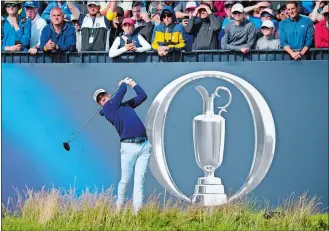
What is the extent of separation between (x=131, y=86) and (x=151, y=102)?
0.33 meters

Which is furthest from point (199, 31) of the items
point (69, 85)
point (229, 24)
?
point (69, 85)

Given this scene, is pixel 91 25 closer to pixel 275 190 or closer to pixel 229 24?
pixel 229 24

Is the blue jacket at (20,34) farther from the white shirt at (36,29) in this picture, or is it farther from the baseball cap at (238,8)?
the baseball cap at (238,8)

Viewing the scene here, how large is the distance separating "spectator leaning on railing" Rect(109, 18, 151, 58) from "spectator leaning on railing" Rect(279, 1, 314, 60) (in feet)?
5.75

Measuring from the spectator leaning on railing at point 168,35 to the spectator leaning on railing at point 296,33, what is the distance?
1.29m

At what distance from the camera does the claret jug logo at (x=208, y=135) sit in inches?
860

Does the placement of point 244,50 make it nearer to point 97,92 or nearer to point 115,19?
point 115,19

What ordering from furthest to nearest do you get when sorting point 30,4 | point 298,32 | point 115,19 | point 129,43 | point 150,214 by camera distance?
point 30,4 < point 115,19 < point 129,43 < point 298,32 < point 150,214

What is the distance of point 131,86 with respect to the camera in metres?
21.9

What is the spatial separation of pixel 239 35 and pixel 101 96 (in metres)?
1.93

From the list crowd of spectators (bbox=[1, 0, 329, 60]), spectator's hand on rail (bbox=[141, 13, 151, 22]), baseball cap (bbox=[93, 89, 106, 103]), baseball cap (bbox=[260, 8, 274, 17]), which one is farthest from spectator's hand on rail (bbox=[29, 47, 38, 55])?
baseball cap (bbox=[260, 8, 274, 17])

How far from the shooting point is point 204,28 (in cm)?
2197

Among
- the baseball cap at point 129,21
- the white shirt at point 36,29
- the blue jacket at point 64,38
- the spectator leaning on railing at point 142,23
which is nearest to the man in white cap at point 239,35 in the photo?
the spectator leaning on railing at point 142,23

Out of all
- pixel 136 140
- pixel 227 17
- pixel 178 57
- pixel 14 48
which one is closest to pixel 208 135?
pixel 136 140
